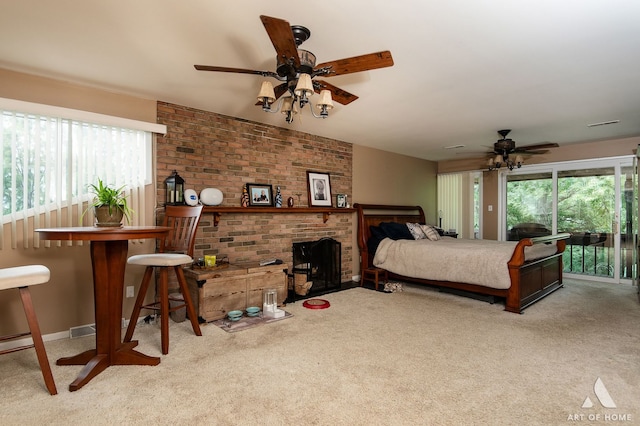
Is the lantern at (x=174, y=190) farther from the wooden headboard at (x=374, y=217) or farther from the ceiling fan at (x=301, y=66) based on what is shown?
the wooden headboard at (x=374, y=217)

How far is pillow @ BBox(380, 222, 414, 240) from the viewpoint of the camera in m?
5.39

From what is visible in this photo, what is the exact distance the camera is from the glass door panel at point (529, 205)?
6.02 metres

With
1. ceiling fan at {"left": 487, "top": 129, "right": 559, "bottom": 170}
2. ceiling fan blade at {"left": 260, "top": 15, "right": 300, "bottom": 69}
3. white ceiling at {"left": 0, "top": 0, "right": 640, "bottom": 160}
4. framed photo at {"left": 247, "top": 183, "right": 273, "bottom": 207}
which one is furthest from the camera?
ceiling fan at {"left": 487, "top": 129, "right": 559, "bottom": 170}

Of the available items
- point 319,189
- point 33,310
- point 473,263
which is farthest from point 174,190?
point 473,263

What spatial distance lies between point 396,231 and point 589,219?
3.34 meters

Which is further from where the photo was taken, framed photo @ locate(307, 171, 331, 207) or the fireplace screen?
framed photo @ locate(307, 171, 331, 207)

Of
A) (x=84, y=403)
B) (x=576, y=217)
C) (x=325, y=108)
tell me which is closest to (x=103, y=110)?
(x=325, y=108)

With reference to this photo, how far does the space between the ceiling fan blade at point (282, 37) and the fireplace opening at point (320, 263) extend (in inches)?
120

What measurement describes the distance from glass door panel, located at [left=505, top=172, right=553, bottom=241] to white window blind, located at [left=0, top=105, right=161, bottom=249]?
21.0 feet

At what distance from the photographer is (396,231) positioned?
545 centimetres

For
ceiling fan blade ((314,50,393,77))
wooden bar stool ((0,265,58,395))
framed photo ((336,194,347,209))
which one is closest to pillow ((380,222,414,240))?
framed photo ((336,194,347,209))

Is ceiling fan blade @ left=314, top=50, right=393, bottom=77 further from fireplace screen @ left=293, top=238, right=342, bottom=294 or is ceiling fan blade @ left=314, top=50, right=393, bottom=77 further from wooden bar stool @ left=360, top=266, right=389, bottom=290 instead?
wooden bar stool @ left=360, top=266, right=389, bottom=290

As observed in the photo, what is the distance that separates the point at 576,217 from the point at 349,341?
520cm

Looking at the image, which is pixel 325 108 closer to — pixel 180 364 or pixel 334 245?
pixel 180 364
